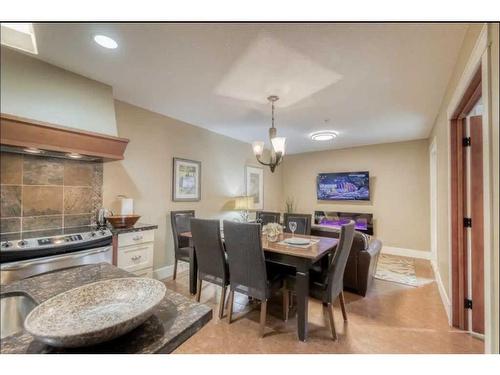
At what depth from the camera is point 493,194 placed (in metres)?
0.89

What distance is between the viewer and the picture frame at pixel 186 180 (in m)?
3.03

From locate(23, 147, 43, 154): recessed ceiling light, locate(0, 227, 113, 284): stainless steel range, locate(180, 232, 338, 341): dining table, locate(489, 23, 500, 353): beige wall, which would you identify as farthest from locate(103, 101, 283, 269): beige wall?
locate(489, 23, 500, 353): beige wall

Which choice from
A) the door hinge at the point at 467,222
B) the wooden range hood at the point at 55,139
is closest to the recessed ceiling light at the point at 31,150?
the wooden range hood at the point at 55,139

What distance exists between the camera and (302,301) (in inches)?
66.6

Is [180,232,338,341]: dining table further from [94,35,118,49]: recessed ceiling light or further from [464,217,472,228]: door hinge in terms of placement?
[94,35,118,49]: recessed ceiling light

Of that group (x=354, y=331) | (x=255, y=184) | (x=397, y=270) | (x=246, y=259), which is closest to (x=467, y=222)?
(x=354, y=331)

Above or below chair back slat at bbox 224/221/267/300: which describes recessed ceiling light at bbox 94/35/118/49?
above

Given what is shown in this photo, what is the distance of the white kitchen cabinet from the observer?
184 centimetres

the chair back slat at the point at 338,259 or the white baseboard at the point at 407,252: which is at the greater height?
the chair back slat at the point at 338,259

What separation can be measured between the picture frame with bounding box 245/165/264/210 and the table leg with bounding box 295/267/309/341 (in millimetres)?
2809

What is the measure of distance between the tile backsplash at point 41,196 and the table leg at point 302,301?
1589 millimetres

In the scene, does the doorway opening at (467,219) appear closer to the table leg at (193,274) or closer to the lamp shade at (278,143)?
the lamp shade at (278,143)

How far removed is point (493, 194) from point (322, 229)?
185 centimetres

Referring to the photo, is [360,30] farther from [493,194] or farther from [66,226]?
[66,226]
